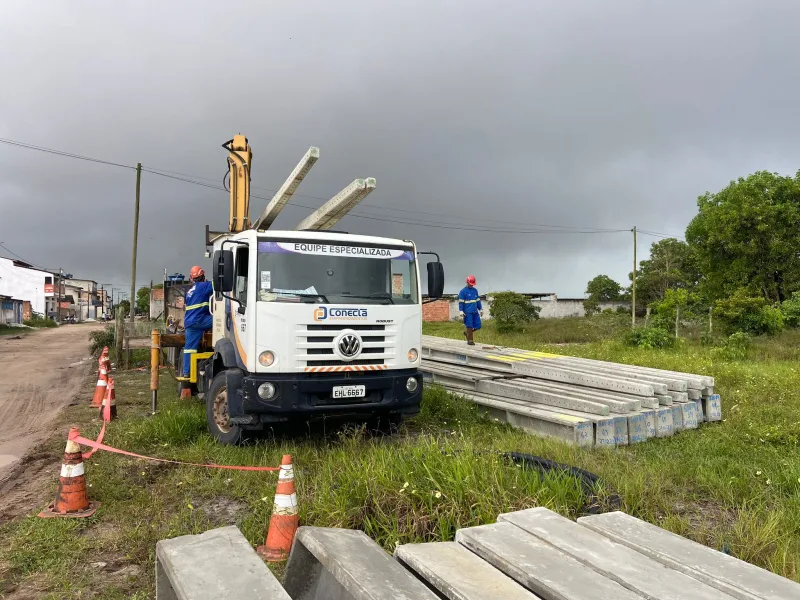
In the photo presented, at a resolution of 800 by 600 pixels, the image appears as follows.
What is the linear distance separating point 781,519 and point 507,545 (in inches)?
100

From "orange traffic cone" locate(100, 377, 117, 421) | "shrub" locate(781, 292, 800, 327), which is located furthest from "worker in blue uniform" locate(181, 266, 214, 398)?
"shrub" locate(781, 292, 800, 327)

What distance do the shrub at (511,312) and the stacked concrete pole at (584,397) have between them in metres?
16.9

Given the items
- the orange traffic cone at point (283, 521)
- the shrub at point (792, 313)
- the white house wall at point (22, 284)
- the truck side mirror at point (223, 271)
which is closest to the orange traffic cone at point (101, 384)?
the truck side mirror at point (223, 271)

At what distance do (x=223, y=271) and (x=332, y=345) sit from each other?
1400 mm

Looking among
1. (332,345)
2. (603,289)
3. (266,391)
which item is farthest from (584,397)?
(603,289)

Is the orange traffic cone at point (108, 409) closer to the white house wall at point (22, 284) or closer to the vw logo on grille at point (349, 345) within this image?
the vw logo on grille at point (349, 345)

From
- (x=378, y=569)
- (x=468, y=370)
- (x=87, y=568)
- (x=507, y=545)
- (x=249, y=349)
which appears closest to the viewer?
(x=378, y=569)

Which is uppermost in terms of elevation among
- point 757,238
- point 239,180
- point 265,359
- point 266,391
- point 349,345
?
point 757,238

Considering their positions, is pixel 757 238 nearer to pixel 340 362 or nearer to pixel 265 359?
pixel 340 362

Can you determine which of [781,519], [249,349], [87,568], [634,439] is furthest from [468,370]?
[87,568]

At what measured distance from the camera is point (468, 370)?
9.57 meters

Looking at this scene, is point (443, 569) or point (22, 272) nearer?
point (443, 569)

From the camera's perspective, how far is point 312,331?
6.06m

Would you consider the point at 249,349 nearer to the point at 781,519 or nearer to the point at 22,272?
the point at 781,519
